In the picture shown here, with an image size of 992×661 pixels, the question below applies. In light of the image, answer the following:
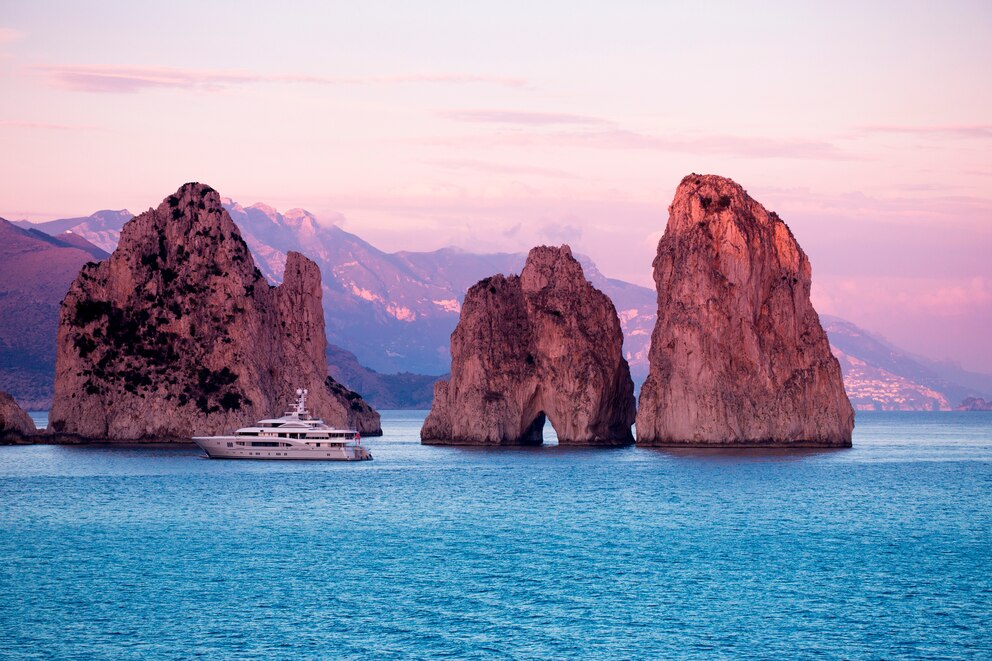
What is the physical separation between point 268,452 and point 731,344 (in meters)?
54.0

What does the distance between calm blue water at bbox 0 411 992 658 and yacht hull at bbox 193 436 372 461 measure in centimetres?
2132

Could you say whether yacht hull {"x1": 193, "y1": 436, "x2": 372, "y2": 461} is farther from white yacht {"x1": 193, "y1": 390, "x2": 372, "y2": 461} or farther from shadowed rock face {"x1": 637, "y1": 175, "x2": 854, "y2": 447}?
shadowed rock face {"x1": 637, "y1": 175, "x2": 854, "y2": 447}

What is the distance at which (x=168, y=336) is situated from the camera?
170 meters

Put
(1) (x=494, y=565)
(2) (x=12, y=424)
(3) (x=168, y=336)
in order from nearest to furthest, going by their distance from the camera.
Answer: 1. (1) (x=494, y=565)
2. (3) (x=168, y=336)
3. (2) (x=12, y=424)

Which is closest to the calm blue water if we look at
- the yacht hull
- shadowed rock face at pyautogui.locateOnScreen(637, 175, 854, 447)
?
the yacht hull

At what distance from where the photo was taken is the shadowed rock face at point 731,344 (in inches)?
6073

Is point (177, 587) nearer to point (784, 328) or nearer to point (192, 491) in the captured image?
point (192, 491)

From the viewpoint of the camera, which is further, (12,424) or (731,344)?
(12,424)

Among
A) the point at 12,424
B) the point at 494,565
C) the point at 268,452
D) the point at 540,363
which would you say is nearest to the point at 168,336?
the point at 12,424

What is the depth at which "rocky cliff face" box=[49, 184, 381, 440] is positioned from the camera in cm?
16575

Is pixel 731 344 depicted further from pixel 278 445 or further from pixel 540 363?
pixel 278 445

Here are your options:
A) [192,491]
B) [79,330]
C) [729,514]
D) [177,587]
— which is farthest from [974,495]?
[79,330]

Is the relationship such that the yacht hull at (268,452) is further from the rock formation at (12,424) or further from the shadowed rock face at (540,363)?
the rock formation at (12,424)

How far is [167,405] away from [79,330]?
15642 millimetres
